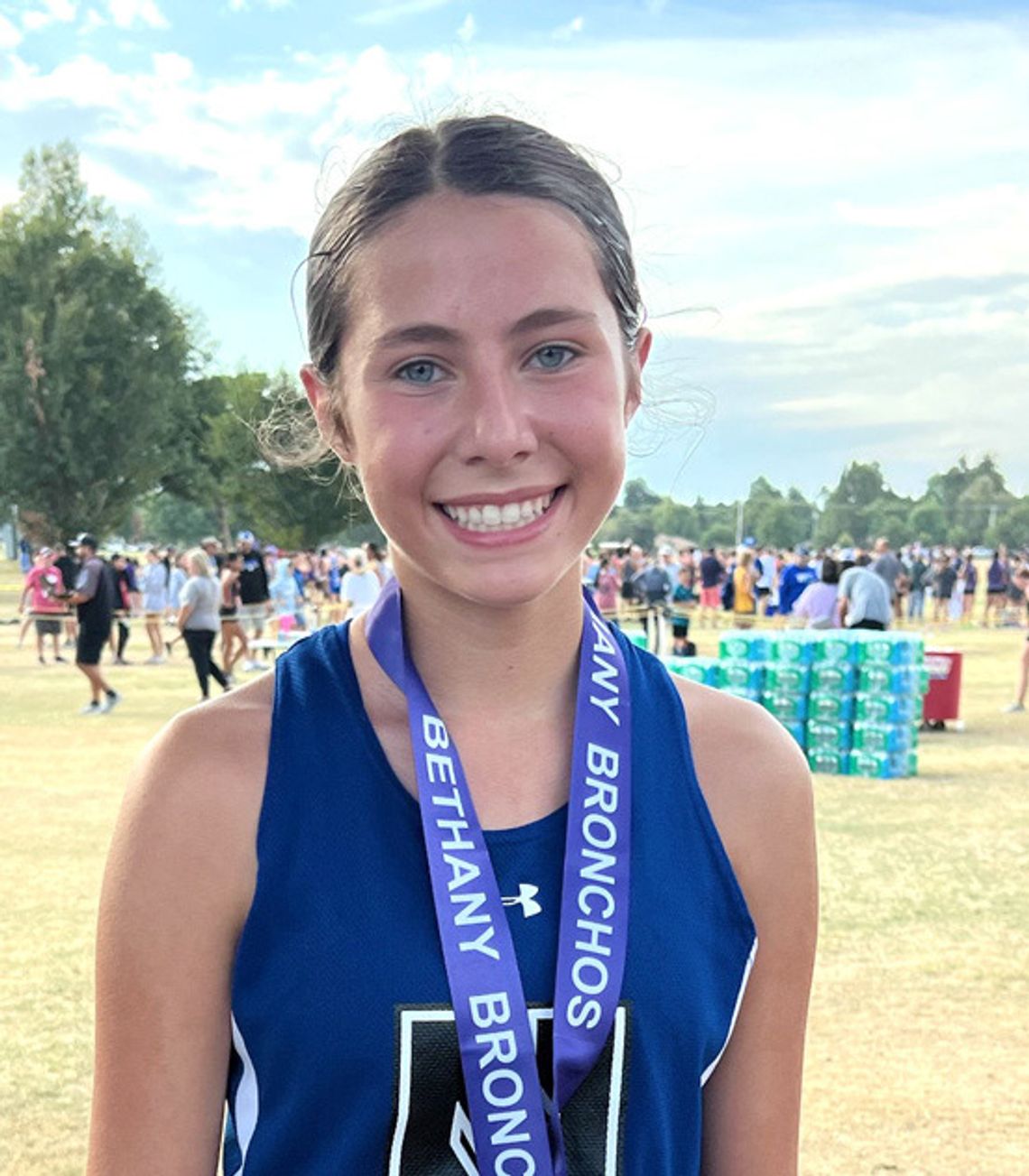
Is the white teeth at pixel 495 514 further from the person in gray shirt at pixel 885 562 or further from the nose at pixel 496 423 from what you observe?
the person in gray shirt at pixel 885 562

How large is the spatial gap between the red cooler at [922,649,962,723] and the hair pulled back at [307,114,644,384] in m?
13.7

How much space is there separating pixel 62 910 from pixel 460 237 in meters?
6.53

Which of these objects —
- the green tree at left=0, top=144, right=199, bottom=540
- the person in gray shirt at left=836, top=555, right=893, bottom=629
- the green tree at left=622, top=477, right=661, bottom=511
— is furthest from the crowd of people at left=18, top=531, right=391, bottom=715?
the green tree at left=0, top=144, right=199, bottom=540

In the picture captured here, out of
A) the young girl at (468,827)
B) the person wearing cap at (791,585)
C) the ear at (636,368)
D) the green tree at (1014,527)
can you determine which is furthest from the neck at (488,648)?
the green tree at (1014,527)

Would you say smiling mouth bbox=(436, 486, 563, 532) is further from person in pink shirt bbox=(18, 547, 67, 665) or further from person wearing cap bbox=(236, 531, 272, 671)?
person in pink shirt bbox=(18, 547, 67, 665)

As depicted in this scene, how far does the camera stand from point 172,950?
1.55 m

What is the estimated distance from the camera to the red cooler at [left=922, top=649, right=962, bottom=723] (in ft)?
48.9

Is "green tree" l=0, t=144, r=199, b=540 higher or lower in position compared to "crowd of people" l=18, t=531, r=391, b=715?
higher

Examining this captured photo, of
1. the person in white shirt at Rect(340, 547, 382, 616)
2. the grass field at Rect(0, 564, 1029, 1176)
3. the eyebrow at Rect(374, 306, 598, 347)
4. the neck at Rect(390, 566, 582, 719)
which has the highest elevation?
the eyebrow at Rect(374, 306, 598, 347)

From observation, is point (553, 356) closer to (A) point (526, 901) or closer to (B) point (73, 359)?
(A) point (526, 901)

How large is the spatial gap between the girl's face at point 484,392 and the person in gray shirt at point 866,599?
1316 centimetres

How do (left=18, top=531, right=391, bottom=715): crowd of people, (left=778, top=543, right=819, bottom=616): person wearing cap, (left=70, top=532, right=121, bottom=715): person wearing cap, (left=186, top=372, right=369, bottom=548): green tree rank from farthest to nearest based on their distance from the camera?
(left=186, top=372, right=369, bottom=548): green tree, (left=778, top=543, right=819, bottom=616): person wearing cap, (left=18, top=531, right=391, bottom=715): crowd of people, (left=70, top=532, right=121, bottom=715): person wearing cap

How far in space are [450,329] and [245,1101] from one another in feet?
2.76

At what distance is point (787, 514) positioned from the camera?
230 ft
